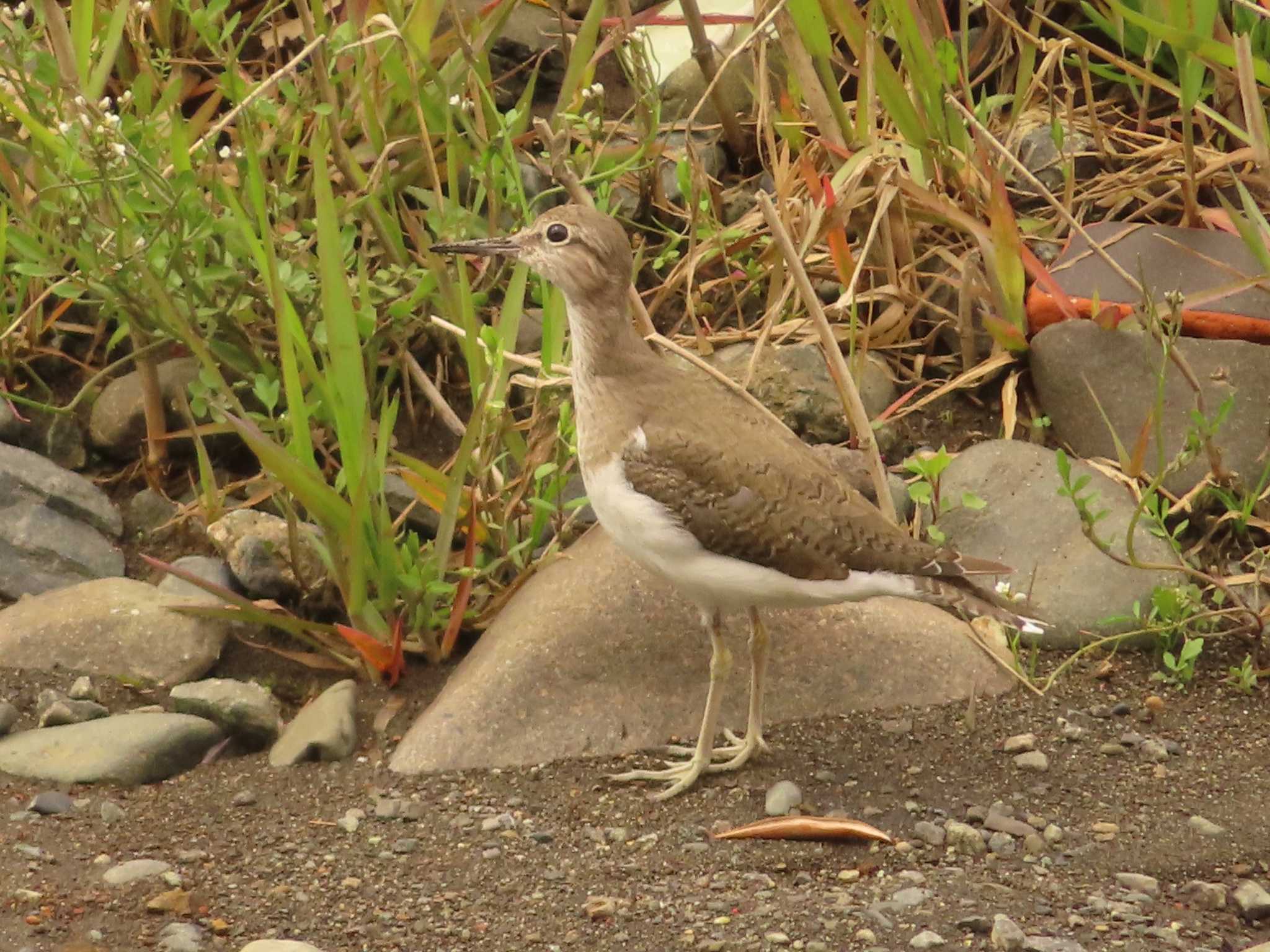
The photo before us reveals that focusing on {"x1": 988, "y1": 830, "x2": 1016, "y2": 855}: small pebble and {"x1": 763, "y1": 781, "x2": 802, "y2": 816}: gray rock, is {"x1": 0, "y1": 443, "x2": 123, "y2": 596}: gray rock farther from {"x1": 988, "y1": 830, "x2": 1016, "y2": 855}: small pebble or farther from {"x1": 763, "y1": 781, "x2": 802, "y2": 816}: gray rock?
{"x1": 988, "y1": 830, "x2": 1016, "y2": 855}: small pebble

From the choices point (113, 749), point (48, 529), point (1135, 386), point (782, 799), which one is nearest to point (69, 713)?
point (113, 749)

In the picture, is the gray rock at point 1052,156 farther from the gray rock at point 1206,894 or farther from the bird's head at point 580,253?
the gray rock at point 1206,894

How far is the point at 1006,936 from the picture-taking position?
10.3 ft

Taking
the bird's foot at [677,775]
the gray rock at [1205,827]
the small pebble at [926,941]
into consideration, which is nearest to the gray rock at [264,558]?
the bird's foot at [677,775]

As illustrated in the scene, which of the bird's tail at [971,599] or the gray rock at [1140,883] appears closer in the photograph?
the gray rock at [1140,883]

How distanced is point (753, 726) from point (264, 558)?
1478 mm

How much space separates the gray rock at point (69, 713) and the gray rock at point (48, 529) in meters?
0.67

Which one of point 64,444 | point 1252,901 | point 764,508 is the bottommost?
point 1252,901

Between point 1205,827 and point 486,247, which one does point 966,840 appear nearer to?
point 1205,827

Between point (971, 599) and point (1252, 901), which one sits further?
point (971, 599)

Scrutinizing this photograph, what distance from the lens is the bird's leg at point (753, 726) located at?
159 inches

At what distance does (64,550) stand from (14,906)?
5.56 ft

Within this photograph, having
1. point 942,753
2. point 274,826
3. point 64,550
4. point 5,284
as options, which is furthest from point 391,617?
point 5,284

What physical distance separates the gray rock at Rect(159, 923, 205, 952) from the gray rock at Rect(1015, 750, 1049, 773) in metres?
1.89
